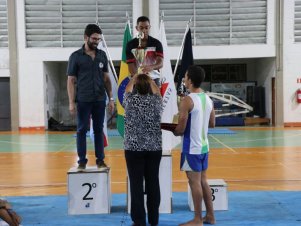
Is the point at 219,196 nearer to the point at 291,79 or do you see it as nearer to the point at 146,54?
the point at 146,54

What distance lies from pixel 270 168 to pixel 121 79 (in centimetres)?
388

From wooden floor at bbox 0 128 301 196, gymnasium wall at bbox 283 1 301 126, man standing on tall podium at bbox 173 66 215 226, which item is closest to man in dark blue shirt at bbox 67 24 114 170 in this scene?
man standing on tall podium at bbox 173 66 215 226

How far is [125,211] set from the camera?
20.1ft

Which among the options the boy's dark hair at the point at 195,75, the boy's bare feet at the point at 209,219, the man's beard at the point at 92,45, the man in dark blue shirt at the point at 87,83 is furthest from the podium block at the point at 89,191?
the boy's dark hair at the point at 195,75

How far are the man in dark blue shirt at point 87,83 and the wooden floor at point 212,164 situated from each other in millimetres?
1887

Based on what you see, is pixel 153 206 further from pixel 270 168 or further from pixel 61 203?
pixel 270 168

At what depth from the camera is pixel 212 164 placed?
10070 millimetres

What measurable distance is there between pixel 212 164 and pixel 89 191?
15.2 feet

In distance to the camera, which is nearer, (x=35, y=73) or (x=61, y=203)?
(x=61, y=203)

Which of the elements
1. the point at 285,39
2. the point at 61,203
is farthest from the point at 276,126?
the point at 61,203

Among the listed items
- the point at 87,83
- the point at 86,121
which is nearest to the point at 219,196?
the point at 86,121

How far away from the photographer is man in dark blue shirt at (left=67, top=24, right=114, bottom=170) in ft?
19.5

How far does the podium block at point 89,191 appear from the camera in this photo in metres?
5.94

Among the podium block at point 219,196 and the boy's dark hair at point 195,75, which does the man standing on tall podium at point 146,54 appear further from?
the podium block at point 219,196
